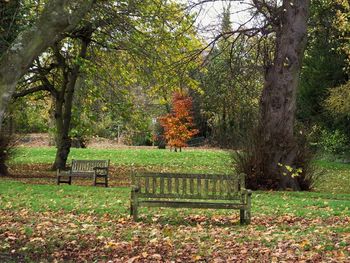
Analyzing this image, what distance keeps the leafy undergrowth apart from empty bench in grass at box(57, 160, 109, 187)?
12.7ft

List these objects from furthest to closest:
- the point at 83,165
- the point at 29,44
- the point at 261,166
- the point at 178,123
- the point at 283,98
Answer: the point at 178,123, the point at 83,165, the point at 261,166, the point at 283,98, the point at 29,44

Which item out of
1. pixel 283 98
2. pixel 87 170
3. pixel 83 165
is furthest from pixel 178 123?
pixel 283 98

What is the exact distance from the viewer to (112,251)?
6980 mm

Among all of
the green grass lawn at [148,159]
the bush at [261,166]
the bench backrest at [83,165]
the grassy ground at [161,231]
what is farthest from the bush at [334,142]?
the grassy ground at [161,231]

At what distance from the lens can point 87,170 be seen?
16406 millimetres

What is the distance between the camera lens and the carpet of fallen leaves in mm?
6680

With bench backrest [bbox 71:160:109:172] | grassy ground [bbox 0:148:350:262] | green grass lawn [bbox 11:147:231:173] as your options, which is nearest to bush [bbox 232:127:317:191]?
grassy ground [bbox 0:148:350:262]

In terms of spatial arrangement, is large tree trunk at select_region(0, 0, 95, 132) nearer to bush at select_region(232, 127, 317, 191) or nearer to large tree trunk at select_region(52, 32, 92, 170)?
bush at select_region(232, 127, 317, 191)

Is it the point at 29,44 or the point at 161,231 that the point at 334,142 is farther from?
the point at 29,44

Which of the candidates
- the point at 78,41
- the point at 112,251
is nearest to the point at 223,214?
the point at 112,251

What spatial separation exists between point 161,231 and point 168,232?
16 cm

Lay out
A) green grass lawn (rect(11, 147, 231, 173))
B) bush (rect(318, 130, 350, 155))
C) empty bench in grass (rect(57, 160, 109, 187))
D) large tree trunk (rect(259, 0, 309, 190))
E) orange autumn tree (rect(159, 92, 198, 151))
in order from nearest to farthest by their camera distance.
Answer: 1. large tree trunk (rect(259, 0, 309, 190))
2. empty bench in grass (rect(57, 160, 109, 187))
3. green grass lawn (rect(11, 147, 231, 173))
4. bush (rect(318, 130, 350, 155))
5. orange autumn tree (rect(159, 92, 198, 151))

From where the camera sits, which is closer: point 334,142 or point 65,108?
point 65,108

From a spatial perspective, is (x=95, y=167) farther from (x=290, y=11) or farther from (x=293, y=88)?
(x=290, y=11)
